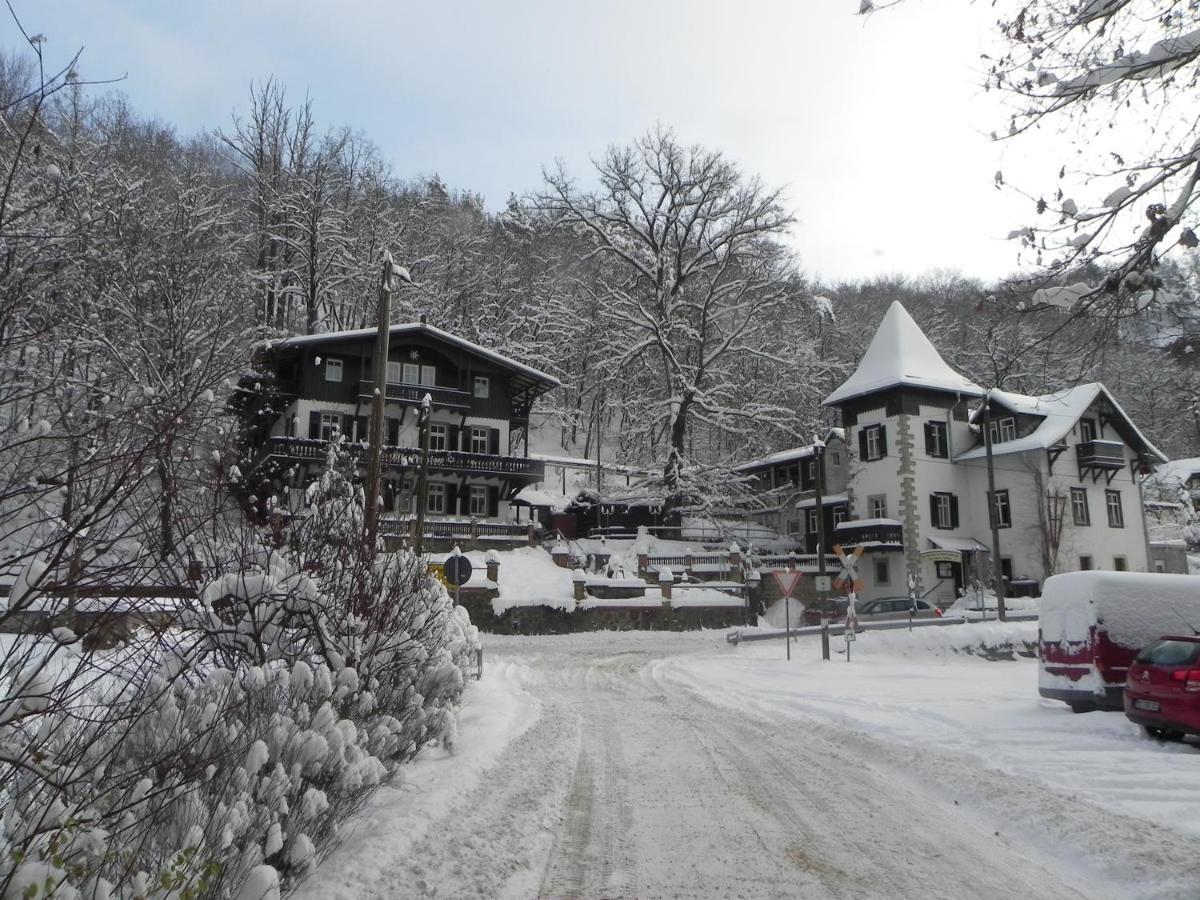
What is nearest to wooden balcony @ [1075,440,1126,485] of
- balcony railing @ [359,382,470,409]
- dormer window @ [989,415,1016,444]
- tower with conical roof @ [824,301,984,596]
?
dormer window @ [989,415,1016,444]

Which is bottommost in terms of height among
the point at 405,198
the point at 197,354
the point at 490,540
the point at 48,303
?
the point at 490,540

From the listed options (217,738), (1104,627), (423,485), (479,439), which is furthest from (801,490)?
(217,738)

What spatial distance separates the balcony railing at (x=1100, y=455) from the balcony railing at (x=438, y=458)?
92.0ft

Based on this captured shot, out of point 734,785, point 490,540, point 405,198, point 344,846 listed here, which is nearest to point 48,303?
point 344,846

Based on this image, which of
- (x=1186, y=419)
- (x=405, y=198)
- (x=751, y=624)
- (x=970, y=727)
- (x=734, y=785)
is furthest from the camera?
(x=405, y=198)

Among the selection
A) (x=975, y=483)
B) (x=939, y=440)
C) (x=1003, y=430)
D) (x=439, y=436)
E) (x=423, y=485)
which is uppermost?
(x=1003, y=430)

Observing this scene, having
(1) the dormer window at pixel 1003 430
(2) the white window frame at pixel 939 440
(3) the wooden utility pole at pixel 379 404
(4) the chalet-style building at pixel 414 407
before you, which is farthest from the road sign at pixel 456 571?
(1) the dormer window at pixel 1003 430

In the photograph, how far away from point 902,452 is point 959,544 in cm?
547

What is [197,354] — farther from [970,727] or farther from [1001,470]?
[1001,470]

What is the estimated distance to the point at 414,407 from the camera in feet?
144

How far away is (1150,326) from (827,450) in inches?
1768

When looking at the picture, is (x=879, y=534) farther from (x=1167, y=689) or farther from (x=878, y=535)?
(x=1167, y=689)

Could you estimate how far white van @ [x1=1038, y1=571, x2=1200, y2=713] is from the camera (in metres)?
13.2

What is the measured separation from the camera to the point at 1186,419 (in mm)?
10852
